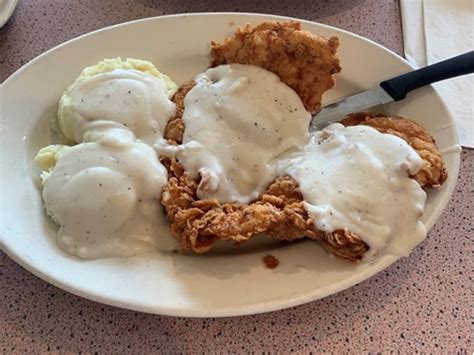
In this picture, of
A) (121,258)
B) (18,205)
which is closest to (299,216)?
(121,258)

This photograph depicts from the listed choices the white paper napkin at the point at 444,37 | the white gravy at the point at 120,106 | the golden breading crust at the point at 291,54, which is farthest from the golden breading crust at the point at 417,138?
the white gravy at the point at 120,106

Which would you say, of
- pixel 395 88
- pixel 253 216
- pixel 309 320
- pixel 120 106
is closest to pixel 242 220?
pixel 253 216

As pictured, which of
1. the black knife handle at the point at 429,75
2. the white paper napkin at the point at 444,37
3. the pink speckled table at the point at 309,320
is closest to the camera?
the pink speckled table at the point at 309,320

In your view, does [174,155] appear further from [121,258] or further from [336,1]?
[336,1]

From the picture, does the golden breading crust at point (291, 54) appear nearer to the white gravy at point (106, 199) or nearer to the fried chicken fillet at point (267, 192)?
the fried chicken fillet at point (267, 192)

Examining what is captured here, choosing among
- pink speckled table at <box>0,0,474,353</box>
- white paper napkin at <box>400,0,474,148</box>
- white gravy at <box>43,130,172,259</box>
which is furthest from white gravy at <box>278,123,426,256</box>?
white paper napkin at <box>400,0,474,148</box>
